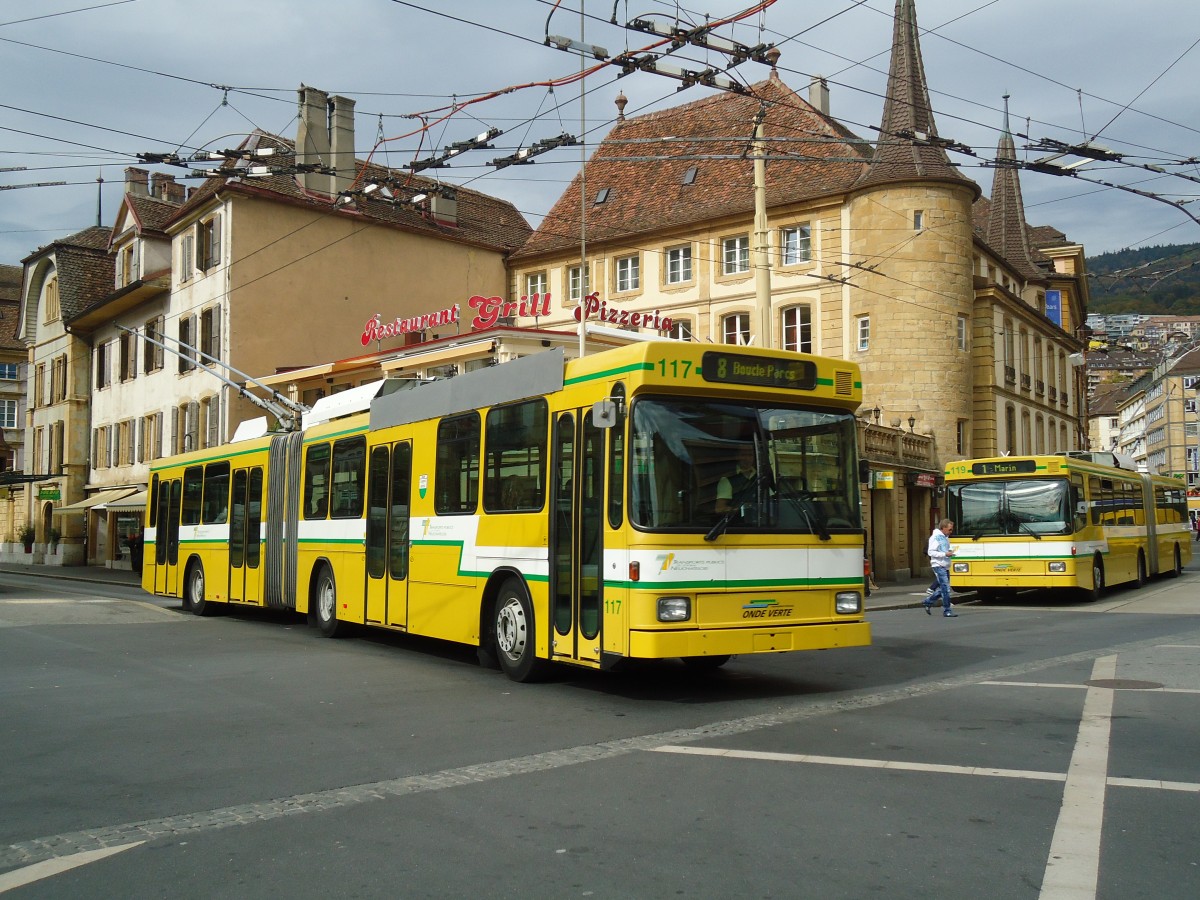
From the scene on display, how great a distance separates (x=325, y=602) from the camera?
16.2 metres

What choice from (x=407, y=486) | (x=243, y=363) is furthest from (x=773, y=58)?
(x=243, y=363)

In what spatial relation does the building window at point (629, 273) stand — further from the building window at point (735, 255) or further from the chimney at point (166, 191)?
the chimney at point (166, 191)

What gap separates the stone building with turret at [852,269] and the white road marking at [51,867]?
28.4m

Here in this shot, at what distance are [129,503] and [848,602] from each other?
3596 cm

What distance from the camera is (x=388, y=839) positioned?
5.67m

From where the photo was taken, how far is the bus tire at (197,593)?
20500 mm

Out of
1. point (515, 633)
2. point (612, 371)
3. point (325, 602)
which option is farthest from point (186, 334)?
point (612, 371)

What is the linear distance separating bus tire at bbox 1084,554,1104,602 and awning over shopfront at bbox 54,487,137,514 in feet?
109

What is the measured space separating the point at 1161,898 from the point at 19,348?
82.5 metres

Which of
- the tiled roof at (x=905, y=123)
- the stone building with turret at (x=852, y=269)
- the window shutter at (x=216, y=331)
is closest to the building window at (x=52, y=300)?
the window shutter at (x=216, y=331)

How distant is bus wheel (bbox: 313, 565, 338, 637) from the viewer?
15875 mm

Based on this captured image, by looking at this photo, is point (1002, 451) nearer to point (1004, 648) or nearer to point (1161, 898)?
point (1004, 648)

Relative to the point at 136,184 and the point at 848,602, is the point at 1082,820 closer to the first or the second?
the point at 848,602

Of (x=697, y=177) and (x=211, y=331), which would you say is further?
(x=697, y=177)
